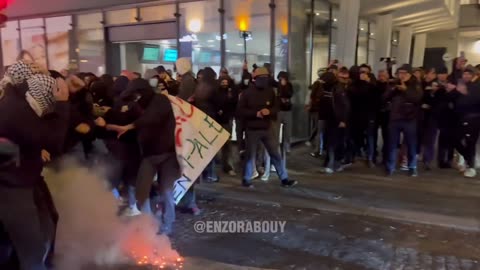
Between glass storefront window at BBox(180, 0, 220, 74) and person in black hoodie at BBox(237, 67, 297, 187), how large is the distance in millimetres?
5315

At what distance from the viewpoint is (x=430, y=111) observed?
9.36 metres

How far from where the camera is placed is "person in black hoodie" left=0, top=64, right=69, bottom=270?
A: 327cm

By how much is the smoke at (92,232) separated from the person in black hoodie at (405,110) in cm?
500

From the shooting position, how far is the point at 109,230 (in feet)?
17.0

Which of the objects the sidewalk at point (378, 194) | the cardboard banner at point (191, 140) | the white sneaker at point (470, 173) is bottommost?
the sidewalk at point (378, 194)

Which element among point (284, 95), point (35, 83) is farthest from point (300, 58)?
point (35, 83)

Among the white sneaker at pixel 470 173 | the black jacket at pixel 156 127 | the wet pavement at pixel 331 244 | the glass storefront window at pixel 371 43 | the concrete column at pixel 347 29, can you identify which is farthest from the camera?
the glass storefront window at pixel 371 43

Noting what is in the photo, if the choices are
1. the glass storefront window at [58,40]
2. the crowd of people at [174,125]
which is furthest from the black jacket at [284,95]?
the glass storefront window at [58,40]

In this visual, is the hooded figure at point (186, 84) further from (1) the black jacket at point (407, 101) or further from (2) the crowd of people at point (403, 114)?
(1) the black jacket at point (407, 101)

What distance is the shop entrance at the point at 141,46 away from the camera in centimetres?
1450

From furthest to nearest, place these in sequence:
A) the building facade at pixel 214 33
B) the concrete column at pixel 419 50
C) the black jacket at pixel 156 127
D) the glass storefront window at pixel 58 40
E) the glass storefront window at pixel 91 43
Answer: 1. the concrete column at pixel 419 50
2. the glass storefront window at pixel 58 40
3. the glass storefront window at pixel 91 43
4. the building facade at pixel 214 33
5. the black jacket at pixel 156 127

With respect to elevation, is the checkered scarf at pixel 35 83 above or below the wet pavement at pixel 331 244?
above

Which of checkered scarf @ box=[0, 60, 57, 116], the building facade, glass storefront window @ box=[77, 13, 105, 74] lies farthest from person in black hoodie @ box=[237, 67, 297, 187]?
glass storefront window @ box=[77, 13, 105, 74]

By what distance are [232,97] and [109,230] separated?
468 cm
